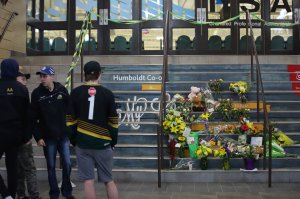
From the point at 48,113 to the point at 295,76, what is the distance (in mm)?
7186

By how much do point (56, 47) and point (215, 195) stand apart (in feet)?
32.8

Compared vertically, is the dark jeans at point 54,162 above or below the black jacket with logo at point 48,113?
below

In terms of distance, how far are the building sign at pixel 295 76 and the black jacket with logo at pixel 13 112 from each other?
6.78m

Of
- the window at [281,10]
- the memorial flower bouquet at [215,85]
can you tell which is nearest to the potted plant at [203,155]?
the memorial flower bouquet at [215,85]

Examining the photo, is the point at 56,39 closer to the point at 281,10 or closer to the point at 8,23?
the point at 8,23

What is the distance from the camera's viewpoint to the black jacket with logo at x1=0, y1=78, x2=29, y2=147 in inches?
242

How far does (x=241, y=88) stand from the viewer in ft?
34.3

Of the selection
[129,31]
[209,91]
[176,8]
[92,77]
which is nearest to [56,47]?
[129,31]

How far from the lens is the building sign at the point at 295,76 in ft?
37.5

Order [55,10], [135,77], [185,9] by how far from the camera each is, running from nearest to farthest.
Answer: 1. [135,77]
2. [185,9]
3. [55,10]

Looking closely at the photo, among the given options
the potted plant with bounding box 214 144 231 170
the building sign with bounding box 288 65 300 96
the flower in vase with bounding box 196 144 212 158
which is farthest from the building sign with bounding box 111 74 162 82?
the potted plant with bounding box 214 144 231 170

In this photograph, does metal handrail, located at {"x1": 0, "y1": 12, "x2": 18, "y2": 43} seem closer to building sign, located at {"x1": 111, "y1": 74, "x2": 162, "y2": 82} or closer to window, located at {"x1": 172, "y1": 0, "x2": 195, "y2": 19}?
building sign, located at {"x1": 111, "y1": 74, "x2": 162, "y2": 82}

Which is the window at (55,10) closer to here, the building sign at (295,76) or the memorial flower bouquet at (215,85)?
the memorial flower bouquet at (215,85)

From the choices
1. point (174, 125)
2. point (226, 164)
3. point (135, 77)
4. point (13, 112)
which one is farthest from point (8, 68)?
point (135, 77)
